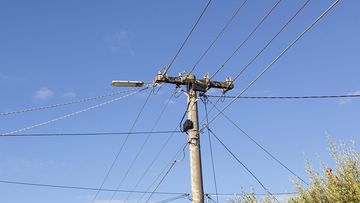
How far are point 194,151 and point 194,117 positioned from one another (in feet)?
4.61

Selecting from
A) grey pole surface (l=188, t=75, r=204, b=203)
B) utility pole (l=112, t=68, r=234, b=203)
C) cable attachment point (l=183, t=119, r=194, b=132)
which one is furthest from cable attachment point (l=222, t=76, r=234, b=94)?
cable attachment point (l=183, t=119, r=194, b=132)


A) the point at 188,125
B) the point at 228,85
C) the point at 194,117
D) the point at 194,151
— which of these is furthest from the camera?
the point at 228,85

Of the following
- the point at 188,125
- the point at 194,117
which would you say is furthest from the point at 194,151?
the point at 194,117

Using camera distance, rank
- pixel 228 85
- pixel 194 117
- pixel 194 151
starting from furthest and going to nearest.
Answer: pixel 228 85 < pixel 194 117 < pixel 194 151

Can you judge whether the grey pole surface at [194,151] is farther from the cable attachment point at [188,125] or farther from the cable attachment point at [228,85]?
the cable attachment point at [228,85]

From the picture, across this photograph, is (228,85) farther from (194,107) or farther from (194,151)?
(194,151)

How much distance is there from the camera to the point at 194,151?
1689cm

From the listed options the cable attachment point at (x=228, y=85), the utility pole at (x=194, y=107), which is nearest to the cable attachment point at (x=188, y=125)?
the utility pole at (x=194, y=107)

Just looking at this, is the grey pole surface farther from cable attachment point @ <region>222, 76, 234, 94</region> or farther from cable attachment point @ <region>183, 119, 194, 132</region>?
cable attachment point @ <region>222, 76, 234, 94</region>

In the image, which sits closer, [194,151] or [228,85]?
[194,151]

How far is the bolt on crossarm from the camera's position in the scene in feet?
53.2

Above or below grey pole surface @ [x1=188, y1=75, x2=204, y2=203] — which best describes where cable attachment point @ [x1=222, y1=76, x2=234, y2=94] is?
above

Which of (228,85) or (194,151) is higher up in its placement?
(228,85)

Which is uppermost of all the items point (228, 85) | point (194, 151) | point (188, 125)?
point (228, 85)
